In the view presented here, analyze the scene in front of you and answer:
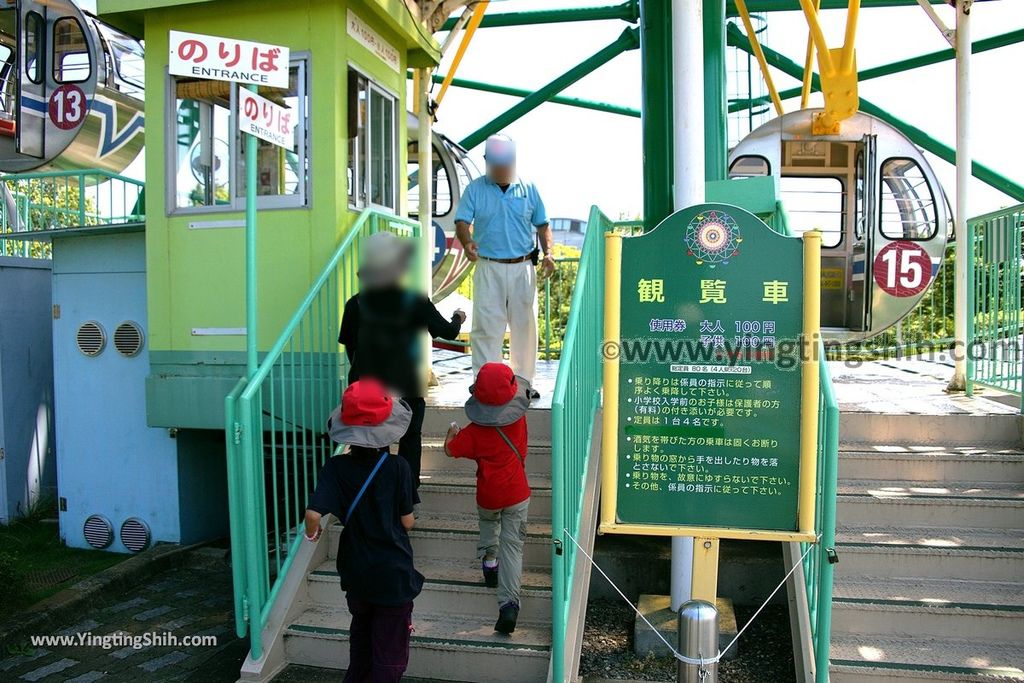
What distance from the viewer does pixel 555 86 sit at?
12.0 metres

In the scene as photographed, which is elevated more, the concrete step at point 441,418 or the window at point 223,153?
the window at point 223,153

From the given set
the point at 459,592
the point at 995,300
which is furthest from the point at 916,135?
the point at 459,592

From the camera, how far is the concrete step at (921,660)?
3.93m

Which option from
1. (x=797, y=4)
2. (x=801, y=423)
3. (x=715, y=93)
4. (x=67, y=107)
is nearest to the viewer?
(x=801, y=423)

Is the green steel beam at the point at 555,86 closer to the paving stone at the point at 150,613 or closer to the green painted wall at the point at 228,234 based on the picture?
the green painted wall at the point at 228,234

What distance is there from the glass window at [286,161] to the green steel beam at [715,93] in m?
2.70

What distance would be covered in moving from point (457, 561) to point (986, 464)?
135 inches

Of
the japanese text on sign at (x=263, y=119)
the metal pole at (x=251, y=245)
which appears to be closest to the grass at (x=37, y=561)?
the metal pole at (x=251, y=245)

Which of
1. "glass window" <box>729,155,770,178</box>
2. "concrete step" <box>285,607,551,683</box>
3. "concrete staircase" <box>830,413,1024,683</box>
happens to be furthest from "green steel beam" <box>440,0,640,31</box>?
"concrete step" <box>285,607,551,683</box>

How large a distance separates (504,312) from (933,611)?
307cm

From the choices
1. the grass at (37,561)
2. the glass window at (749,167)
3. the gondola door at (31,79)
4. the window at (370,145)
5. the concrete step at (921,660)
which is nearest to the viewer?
the concrete step at (921,660)

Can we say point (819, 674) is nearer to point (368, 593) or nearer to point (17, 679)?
point (368, 593)

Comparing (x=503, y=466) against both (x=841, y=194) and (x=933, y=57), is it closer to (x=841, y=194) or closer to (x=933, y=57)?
(x=841, y=194)

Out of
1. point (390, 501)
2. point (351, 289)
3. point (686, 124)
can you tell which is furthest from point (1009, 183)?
point (390, 501)
